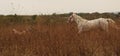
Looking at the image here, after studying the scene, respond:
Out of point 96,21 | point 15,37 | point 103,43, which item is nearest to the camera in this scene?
point 103,43

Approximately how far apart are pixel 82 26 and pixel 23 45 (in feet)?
19.2

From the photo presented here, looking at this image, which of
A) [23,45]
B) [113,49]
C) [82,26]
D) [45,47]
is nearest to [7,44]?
[23,45]

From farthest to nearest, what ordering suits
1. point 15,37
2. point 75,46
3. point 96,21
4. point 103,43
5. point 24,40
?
point 96,21 → point 15,37 → point 24,40 → point 103,43 → point 75,46

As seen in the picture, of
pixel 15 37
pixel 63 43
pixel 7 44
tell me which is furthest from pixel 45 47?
pixel 15 37

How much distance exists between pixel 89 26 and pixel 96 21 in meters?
0.34

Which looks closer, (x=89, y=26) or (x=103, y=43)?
(x=103, y=43)

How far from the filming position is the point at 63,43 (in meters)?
7.99

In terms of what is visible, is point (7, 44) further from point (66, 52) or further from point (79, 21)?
point (79, 21)

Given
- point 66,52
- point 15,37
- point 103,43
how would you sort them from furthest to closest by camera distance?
point 15,37 → point 103,43 → point 66,52

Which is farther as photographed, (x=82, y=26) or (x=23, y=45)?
(x=82, y=26)

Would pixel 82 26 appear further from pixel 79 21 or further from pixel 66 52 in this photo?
pixel 66 52

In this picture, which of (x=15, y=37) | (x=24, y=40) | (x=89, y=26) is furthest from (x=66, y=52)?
(x=89, y=26)

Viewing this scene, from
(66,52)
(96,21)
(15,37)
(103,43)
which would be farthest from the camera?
(96,21)

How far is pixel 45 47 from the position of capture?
7.67 metres
